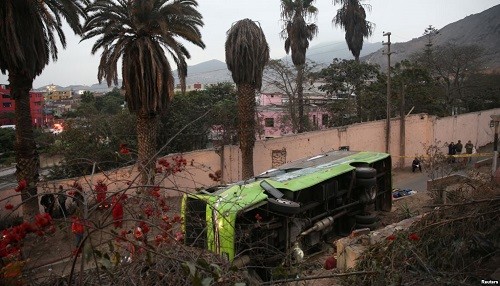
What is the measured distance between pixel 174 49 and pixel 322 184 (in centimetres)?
911

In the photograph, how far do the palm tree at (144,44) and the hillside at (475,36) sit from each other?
4369 cm

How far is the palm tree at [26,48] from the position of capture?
11.7 m

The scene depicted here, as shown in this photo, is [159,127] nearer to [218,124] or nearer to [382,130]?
[218,124]

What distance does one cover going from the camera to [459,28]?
288 ft

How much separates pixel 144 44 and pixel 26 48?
12.8 feet

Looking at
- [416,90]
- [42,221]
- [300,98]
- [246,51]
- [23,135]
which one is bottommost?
[42,221]

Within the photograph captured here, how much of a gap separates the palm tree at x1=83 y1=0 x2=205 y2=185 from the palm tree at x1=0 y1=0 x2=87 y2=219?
43.3 inches

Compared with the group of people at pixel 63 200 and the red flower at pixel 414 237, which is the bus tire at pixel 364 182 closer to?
the red flower at pixel 414 237

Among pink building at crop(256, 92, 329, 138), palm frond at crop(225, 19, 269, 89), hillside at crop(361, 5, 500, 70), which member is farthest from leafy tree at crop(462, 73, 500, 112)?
palm frond at crop(225, 19, 269, 89)

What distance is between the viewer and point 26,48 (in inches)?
479

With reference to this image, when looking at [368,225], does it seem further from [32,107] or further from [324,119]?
[32,107]

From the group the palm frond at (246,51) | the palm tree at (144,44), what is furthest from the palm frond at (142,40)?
the palm frond at (246,51)

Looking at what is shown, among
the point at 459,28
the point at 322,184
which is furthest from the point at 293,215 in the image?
the point at 459,28

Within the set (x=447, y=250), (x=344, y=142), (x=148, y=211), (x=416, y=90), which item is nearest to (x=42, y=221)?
(x=148, y=211)
